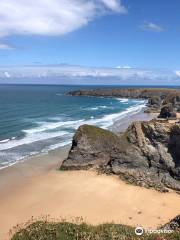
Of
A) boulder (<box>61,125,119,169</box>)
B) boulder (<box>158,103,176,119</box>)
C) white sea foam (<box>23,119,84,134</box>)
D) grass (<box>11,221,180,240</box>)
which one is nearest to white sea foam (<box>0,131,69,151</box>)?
white sea foam (<box>23,119,84,134</box>)

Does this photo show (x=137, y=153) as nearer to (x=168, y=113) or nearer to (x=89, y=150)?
(x=89, y=150)

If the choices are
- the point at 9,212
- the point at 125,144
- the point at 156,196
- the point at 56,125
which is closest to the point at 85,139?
the point at 125,144

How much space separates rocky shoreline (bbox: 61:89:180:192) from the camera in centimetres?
2941

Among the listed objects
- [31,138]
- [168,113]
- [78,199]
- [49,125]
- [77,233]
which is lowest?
[78,199]

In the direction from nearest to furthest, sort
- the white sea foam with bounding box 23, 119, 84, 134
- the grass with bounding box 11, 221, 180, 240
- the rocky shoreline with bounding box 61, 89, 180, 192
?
the grass with bounding box 11, 221, 180, 240, the rocky shoreline with bounding box 61, 89, 180, 192, the white sea foam with bounding box 23, 119, 84, 134

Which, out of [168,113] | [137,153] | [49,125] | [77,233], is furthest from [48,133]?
[77,233]

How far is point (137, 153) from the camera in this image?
103 feet

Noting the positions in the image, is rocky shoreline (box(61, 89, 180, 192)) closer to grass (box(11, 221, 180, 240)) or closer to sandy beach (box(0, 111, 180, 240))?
sandy beach (box(0, 111, 180, 240))

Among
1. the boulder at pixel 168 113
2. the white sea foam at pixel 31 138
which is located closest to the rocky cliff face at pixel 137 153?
the white sea foam at pixel 31 138

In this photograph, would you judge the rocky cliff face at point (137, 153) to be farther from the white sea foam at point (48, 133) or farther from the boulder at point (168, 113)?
the boulder at point (168, 113)

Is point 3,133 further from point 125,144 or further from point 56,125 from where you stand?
point 125,144

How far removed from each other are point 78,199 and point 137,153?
759 cm

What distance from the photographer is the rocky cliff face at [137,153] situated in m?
29.4

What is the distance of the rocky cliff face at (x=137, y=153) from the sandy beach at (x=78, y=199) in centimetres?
123
